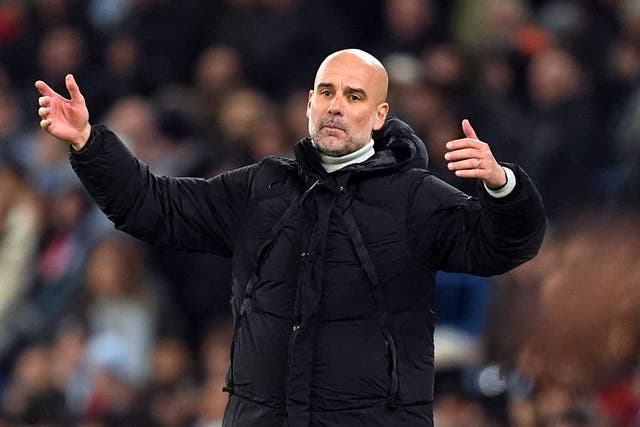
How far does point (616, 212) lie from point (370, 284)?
301 cm

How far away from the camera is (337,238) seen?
14.7 feet

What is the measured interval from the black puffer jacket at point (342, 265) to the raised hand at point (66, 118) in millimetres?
50

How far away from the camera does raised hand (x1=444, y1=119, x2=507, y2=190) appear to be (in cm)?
420

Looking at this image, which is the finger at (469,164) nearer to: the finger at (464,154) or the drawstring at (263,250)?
the finger at (464,154)

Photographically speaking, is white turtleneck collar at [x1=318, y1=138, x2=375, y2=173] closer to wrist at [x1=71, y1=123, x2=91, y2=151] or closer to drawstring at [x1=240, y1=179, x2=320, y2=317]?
drawstring at [x1=240, y1=179, x2=320, y2=317]

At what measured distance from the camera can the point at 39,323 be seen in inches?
356

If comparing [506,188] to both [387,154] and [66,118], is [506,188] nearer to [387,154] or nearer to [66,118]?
[387,154]

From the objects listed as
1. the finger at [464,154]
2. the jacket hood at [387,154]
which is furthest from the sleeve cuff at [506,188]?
the jacket hood at [387,154]

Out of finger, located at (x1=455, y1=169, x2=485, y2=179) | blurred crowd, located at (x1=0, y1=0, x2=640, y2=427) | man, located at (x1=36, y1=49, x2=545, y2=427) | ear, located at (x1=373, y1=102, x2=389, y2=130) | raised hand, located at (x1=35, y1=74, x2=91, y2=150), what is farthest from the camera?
blurred crowd, located at (x1=0, y1=0, x2=640, y2=427)

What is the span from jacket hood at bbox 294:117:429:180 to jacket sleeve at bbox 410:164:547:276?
10 cm

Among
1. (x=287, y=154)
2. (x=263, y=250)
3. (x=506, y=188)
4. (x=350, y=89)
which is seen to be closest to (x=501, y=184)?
(x=506, y=188)

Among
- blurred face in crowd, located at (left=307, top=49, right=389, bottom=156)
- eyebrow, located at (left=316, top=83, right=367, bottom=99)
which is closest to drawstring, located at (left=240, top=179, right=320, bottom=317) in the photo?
blurred face in crowd, located at (left=307, top=49, right=389, bottom=156)

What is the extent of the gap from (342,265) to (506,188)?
1.74ft

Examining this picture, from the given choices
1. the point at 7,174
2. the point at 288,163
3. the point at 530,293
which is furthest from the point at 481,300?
the point at 7,174
